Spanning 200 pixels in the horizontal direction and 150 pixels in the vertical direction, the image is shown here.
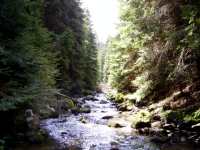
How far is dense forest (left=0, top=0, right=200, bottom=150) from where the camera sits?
38.4 ft

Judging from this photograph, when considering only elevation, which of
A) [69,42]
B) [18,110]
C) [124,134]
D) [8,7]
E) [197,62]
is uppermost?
[69,42]

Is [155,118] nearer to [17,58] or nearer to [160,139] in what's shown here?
[160,139]

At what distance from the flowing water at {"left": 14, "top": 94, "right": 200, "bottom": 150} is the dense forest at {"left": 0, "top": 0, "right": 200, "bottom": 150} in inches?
31.5

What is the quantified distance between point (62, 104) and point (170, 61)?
8.17 metres

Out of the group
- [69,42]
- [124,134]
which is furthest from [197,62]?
[69,42]

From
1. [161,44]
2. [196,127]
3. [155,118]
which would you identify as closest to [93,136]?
[155,118]

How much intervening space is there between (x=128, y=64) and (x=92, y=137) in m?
15.4

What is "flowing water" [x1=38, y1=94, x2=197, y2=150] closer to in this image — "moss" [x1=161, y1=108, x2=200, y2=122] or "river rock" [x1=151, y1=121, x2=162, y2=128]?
"river rock" [x1=151, y1=121, x2=162, y2=128]

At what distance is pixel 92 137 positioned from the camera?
14266 millimetres

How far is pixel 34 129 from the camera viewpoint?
1273cm

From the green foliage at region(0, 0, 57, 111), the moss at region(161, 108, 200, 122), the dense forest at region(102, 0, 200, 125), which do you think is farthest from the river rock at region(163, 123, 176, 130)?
the green foliage at region(0, 0, 57, 111)

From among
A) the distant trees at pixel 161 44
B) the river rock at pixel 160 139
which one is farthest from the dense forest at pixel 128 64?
the river rock at pixel 160 139

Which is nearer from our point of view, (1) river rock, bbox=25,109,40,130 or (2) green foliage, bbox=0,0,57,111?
(2) green foliage, bbox=0,0,57,111

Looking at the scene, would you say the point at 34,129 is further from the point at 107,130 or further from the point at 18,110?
the point at 107,130
